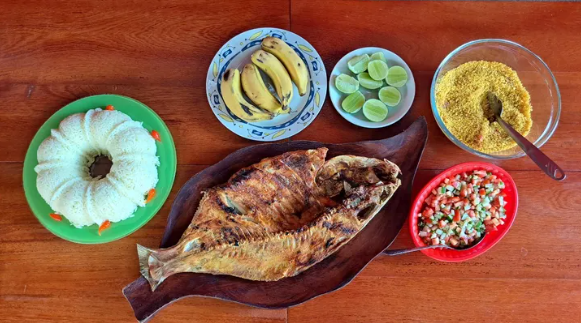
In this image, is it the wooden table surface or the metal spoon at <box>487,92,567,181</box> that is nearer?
the metal spoon at <box>487,92,567,181</box>

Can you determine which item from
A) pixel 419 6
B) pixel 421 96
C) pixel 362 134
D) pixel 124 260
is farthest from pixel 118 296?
pixel 419 6

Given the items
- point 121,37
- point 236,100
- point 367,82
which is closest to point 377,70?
point 367,82

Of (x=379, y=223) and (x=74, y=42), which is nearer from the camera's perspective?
(x=379, y=223)

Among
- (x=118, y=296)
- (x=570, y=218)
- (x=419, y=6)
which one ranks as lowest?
(x=118, y=296)

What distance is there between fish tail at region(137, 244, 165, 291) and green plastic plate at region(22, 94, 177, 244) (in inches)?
5.9

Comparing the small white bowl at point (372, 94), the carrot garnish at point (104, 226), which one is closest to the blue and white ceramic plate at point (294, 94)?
the small white bowl at point (372, 94)

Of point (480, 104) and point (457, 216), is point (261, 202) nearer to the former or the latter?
point (457, 216)

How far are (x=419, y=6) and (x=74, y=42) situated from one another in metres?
1.37

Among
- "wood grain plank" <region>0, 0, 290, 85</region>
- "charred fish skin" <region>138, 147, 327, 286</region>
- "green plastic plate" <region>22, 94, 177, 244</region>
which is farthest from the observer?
"wood grain plank" <region>0, 0, 290, 85</region>

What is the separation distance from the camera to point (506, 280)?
1.73 meters

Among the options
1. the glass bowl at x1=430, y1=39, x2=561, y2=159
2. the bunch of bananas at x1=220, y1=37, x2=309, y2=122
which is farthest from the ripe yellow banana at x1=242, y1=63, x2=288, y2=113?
the glass bowl at x1=430, y1=39, x2=561, y2=159

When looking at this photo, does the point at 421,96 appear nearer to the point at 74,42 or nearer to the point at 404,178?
the point at 404,178

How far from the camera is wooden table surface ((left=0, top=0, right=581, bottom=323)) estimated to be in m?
1.70

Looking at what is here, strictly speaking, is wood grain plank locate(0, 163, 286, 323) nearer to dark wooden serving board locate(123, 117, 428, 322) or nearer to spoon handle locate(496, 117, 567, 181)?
dark wooden serving board locate(123, 117, 428, 322)
